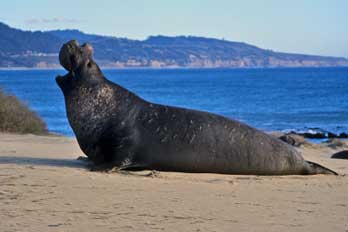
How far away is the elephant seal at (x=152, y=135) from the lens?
8.79 meters

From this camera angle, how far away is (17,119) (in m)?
18.3

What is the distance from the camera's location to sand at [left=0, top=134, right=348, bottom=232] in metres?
5.63

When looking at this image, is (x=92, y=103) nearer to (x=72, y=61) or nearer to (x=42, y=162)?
(x=72, y=61)

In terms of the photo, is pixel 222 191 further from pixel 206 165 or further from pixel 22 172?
pixel 22 172

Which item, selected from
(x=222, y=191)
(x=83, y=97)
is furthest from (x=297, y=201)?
(x=83, y=97)

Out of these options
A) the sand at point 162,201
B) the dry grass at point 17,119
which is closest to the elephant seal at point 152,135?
the sand at point 162,201

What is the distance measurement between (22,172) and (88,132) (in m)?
1.20

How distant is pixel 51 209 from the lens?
602cm

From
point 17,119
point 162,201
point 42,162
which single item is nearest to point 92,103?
point 42,162

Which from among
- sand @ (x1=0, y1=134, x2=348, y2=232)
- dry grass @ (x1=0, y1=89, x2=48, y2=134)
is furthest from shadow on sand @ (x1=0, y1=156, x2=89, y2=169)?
dry grass @ (x1=0, y1=89, x2=48, y2=134)

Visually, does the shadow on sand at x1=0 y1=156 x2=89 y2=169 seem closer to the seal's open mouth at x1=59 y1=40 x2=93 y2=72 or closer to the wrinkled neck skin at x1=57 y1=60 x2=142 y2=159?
the wrinkled neck skin at x1=57 y1=60 x2=142 y2=159

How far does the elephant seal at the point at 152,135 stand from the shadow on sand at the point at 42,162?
1.14 ft

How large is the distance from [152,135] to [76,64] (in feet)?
4.69

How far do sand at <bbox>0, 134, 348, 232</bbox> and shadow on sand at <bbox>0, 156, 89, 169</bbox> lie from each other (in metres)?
0.08
